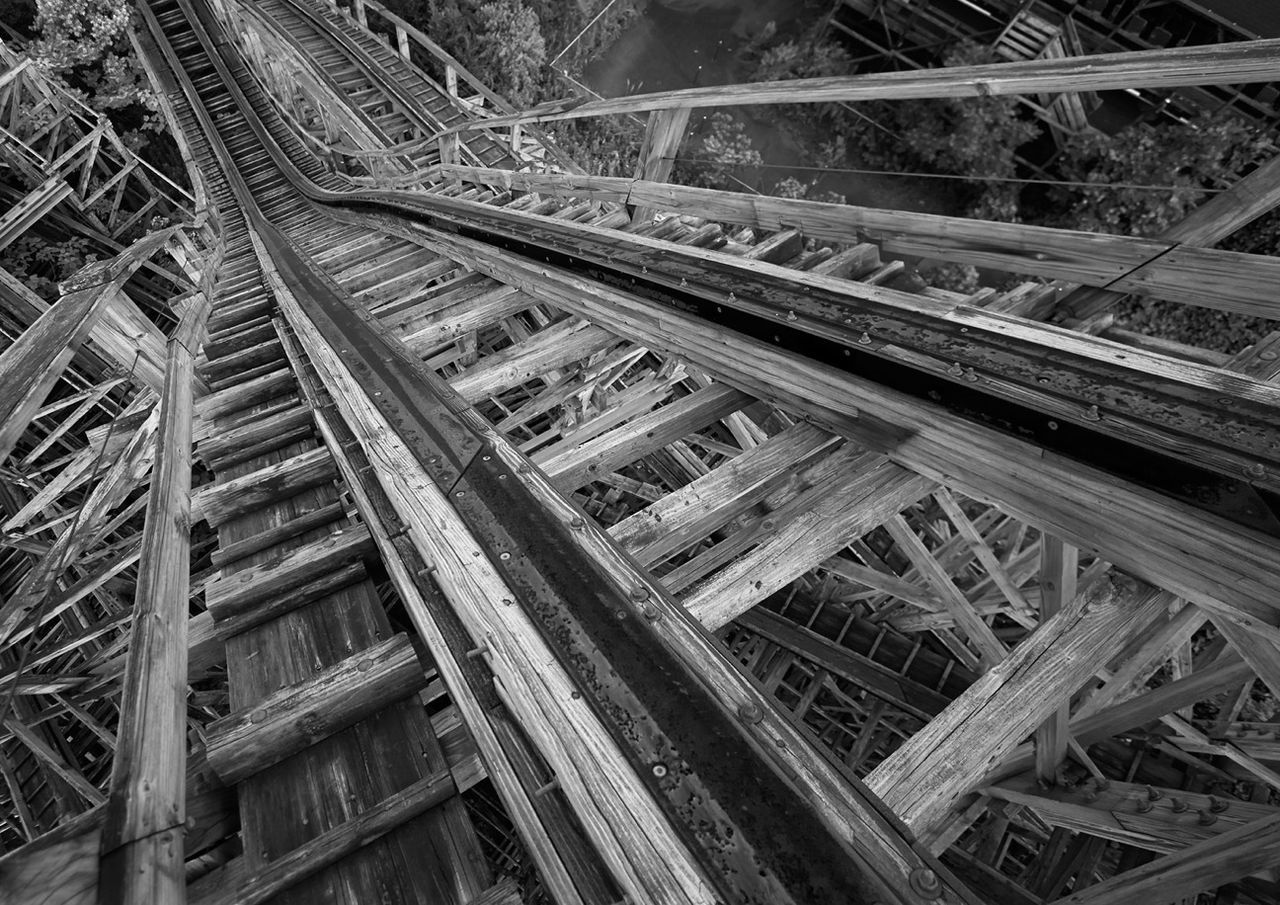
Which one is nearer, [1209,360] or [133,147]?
[1209,360]

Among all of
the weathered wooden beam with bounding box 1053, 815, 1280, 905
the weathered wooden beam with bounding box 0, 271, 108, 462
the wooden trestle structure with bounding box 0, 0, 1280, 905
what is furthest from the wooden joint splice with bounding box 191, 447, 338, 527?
the weathered wooden beam with bounding box 1053, 815, 1280, 905

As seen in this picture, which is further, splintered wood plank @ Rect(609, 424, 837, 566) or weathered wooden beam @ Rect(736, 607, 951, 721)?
weathered wooden beam @ Rect(736, 607, 951, 721)

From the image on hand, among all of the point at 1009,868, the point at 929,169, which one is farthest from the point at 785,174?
the point at 1009,868

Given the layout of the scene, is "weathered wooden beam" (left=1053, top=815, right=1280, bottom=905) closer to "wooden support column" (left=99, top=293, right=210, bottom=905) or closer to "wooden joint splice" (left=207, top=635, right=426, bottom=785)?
"wooden joint splice" (left=207, top=635, right=426, bottom=785)

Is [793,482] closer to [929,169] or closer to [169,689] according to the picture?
[169,689]

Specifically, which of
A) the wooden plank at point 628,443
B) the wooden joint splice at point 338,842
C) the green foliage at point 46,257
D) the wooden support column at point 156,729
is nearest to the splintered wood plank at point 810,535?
the wooden plank at point 628,443

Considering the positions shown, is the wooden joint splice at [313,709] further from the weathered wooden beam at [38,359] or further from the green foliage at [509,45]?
the green foliage at [509,45]
